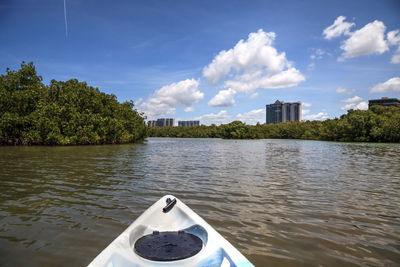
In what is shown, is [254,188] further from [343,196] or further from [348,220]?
[348,220]

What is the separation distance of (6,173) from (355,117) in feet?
269

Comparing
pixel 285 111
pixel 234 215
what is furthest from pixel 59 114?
pixel 285 111

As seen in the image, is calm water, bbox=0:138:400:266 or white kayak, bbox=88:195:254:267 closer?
white kayak, bbox=88:195:254:267

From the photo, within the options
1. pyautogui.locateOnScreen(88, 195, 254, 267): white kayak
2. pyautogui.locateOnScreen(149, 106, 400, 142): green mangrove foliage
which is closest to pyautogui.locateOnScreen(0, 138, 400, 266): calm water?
pyautogui.locateOnScreen(88, 195, 254, 267): white kayak

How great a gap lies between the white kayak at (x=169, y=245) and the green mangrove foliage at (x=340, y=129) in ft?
249

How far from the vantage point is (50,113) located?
35.3 metres

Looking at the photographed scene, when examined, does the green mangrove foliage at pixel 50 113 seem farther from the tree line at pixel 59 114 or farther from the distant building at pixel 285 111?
the distant building at pixel 285 111

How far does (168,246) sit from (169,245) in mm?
31

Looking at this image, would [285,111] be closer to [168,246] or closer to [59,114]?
[59,114]

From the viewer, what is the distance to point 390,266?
3.16m

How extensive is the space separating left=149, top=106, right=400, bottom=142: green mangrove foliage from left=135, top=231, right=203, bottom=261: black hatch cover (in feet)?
250

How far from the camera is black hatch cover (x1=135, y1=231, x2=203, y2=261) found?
2.71 metres

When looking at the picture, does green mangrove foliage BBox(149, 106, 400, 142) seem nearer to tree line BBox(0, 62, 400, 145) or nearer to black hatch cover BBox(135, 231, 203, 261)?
tree line BBox(0, 62, 400, 145)

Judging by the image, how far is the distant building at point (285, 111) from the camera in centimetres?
18400
